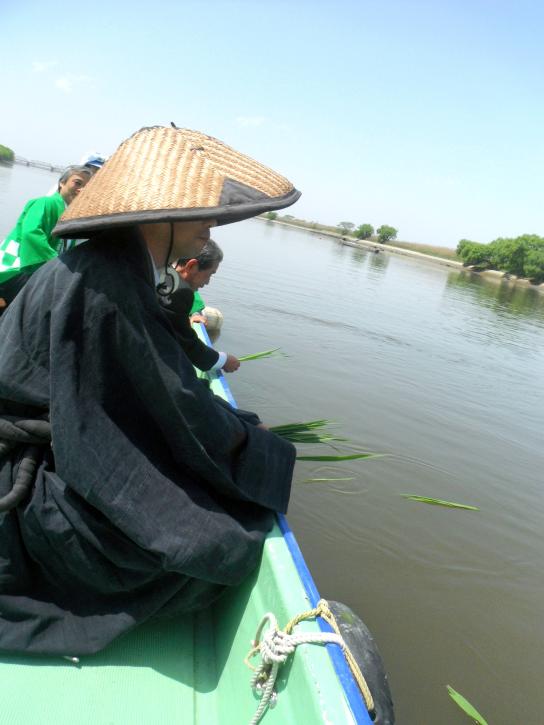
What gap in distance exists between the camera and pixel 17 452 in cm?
168

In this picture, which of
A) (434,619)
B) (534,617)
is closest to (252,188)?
(434,619)

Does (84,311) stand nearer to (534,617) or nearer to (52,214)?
(52,214)

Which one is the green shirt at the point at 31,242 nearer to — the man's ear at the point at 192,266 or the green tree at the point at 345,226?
the man's ear at the point at 192,266

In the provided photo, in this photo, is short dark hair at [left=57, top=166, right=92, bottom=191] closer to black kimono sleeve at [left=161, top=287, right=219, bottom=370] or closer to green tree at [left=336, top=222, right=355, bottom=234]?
black kimono sleeve at [left=161, top=287, right=219, bottom=370]

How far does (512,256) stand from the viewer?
63.8 m

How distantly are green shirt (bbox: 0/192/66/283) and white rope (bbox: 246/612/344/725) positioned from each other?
2590 millimetres

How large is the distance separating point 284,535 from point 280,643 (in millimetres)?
434

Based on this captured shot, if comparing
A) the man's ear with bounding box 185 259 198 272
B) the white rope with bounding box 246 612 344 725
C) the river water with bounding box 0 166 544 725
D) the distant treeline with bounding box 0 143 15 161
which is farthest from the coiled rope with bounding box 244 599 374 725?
the distant treeline with bounding box 0 143 15 161

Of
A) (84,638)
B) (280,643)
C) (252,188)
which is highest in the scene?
(252,188)

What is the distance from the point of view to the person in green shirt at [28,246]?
3.28 meters

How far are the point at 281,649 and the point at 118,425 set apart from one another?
73cm

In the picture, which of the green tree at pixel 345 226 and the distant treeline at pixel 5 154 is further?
the green tree at pixel 345 226

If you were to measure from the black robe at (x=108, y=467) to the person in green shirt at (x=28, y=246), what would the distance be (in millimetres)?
1761

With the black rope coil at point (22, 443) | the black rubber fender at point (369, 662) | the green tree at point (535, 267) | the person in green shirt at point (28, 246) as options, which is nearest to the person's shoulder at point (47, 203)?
the person in green shirt at point (28, 246)
